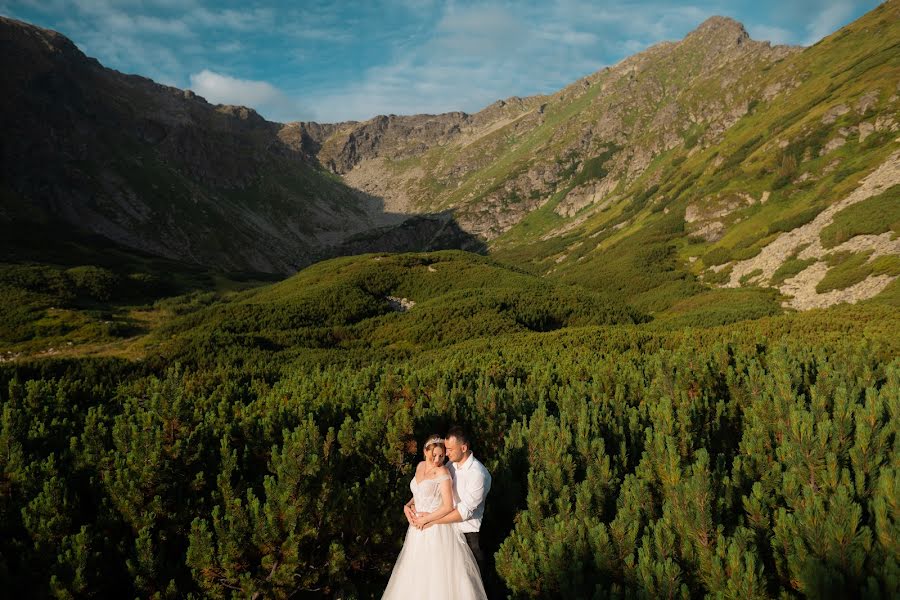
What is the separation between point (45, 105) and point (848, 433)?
164 metres

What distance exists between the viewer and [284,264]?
495 ft

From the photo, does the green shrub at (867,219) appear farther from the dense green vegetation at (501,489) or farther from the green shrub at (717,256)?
the dense green vegetation at (501,489)

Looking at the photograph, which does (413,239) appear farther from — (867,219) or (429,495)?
(429,495)

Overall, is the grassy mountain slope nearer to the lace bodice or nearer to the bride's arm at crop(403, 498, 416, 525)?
the bride's arm at crop(403, 498, 416, 525)

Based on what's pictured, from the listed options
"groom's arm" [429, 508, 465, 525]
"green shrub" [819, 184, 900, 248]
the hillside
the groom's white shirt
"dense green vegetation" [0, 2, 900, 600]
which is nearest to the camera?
"dense green vegetation" [0, 2, 900, 600]

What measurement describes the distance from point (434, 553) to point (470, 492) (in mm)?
750

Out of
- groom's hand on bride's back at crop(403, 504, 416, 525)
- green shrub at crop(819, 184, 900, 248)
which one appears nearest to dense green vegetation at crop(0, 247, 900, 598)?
groom's hand on bride's back at crop(403, 504, 416, 525)

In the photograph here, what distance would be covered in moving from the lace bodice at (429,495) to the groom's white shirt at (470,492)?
23 cm

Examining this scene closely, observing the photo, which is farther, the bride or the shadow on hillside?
the shadow on hillside

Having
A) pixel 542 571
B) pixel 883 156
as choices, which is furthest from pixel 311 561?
pixel 883 156

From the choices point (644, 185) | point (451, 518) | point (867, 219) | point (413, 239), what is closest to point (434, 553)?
point (451, 518)

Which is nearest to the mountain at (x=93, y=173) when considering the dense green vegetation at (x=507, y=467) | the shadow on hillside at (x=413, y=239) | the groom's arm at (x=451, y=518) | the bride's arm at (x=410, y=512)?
the shadow on hillside at (x=413, y=239)

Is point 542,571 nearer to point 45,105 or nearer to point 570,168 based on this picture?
point 45,105

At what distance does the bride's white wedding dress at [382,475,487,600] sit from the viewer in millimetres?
5008
